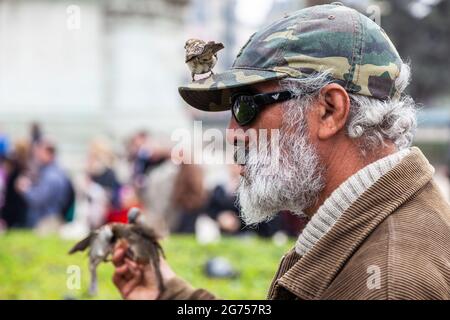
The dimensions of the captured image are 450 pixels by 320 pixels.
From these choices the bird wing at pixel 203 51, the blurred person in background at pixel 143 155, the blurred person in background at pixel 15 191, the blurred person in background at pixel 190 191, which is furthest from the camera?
the blurred person in background at pixel 15 191

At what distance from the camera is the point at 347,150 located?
245cm

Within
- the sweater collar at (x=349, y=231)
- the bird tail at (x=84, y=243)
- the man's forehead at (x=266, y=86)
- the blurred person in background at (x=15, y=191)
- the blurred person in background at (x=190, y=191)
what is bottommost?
the blurred person in background at (x=15, y=191)

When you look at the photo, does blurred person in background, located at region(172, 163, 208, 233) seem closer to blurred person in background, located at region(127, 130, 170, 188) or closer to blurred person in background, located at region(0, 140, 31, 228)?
blurred person in background, located at region(127, 130, 170, 188)

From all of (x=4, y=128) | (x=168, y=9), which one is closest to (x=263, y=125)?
(x=4, y=128)

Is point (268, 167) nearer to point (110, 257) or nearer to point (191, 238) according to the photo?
point (110, 257)

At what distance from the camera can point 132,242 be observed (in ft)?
10.6

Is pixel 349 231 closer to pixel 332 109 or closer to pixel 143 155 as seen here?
pixel 332 109

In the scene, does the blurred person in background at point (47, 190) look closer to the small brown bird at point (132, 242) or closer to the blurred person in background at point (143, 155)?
the blurred person in background at point (143, 155)

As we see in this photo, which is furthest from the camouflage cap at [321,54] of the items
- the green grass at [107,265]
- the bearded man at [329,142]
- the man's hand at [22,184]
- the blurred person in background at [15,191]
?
the blurred person in background at [15,191]

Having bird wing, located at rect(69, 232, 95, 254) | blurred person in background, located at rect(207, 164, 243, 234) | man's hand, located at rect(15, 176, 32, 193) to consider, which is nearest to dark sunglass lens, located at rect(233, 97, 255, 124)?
bird wing, located at rect(69, 232, 95, 254)

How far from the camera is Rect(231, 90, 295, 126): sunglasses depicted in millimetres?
2479

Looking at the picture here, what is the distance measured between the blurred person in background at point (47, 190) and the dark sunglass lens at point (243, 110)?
855cm

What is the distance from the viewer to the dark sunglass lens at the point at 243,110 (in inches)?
98.5

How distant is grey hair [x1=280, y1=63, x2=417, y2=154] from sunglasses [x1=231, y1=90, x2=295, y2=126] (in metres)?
0.03
